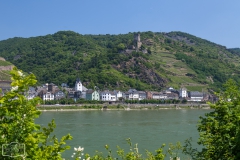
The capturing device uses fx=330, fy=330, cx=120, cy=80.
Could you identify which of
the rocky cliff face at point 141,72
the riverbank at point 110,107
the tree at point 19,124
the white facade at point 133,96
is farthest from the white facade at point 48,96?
the tree at point 19,124

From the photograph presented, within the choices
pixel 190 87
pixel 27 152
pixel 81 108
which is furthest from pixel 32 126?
pixel 190 87

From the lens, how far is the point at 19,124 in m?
2.50

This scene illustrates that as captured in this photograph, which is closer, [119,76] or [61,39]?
[119,76]

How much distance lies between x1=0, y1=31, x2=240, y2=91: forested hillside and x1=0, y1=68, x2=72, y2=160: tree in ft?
234

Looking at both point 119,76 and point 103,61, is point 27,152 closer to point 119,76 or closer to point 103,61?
point 119,76

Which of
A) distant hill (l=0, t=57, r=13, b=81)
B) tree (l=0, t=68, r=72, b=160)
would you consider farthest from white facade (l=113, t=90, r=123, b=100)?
tree (l=0, t=68, r=72, b=160)

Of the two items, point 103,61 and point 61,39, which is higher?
point 61,39

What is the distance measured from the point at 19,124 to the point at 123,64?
84.8 m

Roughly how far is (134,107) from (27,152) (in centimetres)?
5818

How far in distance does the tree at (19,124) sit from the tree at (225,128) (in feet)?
6.61

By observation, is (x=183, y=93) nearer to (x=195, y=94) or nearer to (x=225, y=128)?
(x=195, y=94)

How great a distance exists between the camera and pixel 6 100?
2566 millimetres

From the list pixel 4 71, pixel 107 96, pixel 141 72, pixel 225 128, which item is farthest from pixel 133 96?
Result: pixel 225 128

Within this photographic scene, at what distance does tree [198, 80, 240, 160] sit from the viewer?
365 centimetres
